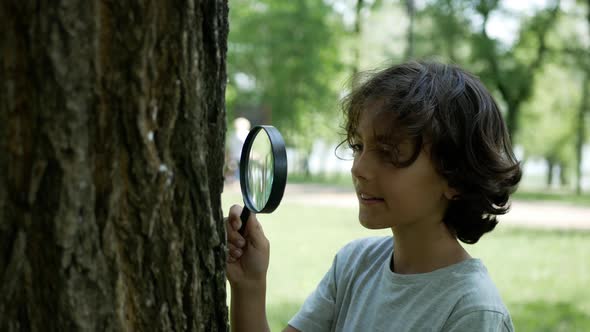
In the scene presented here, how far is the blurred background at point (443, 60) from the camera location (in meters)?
7.64

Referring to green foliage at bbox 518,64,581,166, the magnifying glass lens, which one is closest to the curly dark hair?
the magnifying glass lens

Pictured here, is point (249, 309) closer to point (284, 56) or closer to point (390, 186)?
point (390, 186)

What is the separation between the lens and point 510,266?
28.5ft

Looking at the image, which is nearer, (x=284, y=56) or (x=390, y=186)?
(x=390, y=186)

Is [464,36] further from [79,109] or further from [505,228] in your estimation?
[79,109]

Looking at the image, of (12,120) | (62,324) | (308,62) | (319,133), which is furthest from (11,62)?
(319,133)

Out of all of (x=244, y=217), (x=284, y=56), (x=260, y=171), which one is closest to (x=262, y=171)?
(x=260, y=171)

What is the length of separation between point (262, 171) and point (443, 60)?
2.57ft

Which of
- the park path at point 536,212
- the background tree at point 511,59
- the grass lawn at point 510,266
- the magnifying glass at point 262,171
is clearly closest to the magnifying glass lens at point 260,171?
the magnifying glass at point 262,171

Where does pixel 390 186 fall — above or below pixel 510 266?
above

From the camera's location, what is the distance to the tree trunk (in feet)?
4.15

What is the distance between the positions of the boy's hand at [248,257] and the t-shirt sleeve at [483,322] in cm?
55

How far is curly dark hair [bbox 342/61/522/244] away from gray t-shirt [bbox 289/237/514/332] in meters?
Result: 0.22

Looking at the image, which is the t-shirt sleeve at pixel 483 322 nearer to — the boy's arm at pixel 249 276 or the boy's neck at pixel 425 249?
the boy's neck at pixel 425 249
